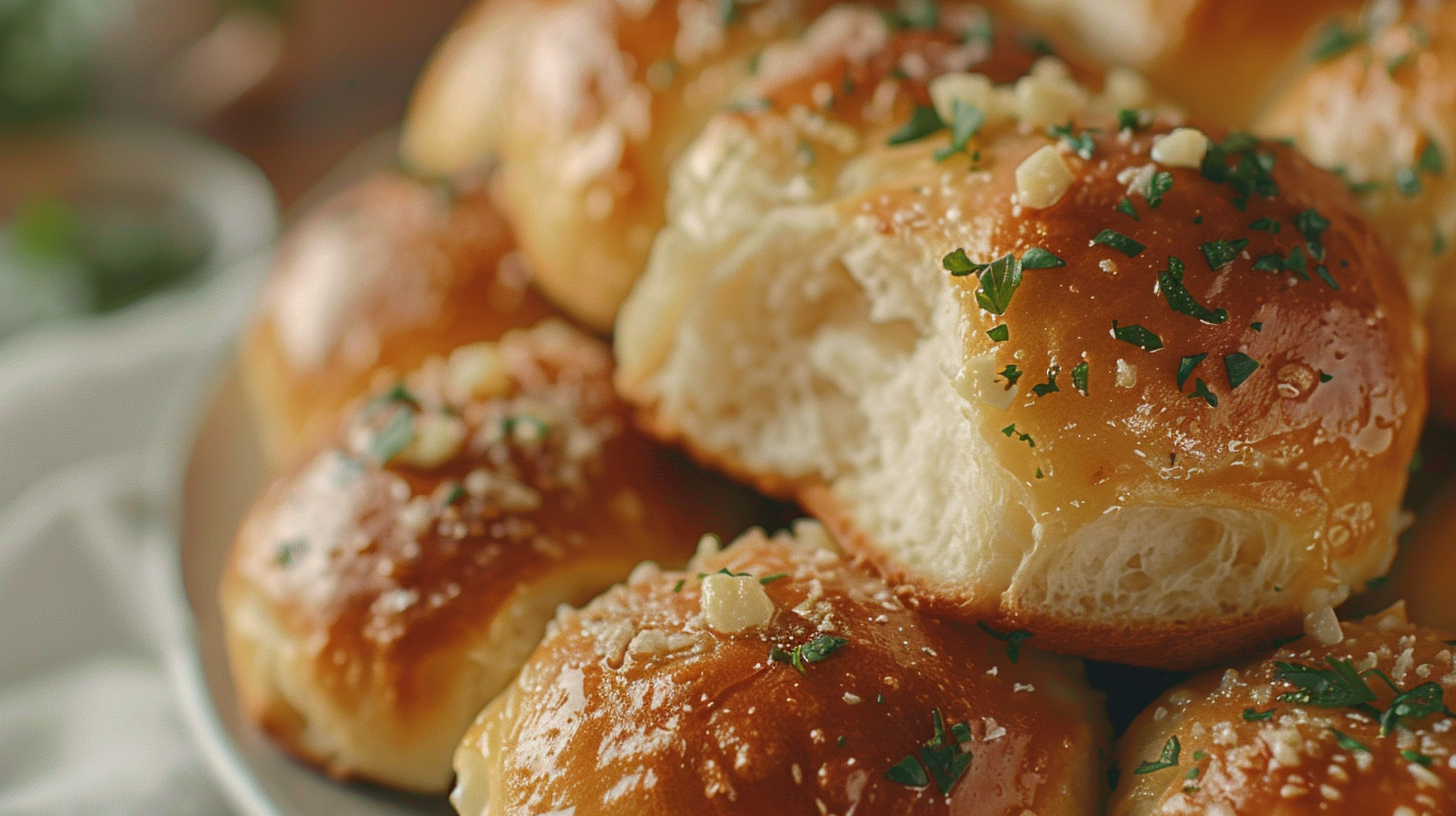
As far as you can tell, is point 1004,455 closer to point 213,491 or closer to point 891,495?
point 891,495

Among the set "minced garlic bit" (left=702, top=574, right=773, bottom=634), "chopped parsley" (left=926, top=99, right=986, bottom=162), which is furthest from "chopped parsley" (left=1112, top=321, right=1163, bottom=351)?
"minced garlic bit" (left=702, top=574, right=773, bottom=634)

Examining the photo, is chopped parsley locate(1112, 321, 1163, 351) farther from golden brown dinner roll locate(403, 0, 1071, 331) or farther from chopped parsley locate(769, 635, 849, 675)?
golden brown dinner roll locate(403, 0, 1071, 331)

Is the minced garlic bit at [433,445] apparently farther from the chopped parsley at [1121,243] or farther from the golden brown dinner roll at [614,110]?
the chopped parsley at [1121,243]

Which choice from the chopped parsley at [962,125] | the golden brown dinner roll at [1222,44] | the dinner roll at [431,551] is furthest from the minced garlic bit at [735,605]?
the golden brown dinner roll at [1222,44]

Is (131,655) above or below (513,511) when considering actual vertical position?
below

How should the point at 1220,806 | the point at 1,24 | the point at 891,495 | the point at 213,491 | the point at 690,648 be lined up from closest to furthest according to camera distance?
1. the point at 1220,806
2. the point at 690,648
3. the point at 891,495
4. the point at 213,491
5. the point at 1,24

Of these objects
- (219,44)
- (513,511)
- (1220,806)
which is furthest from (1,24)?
(1220,806)

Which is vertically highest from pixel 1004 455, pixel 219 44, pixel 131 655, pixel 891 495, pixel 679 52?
pixel 679 52

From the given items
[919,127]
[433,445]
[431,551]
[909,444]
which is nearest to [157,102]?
[433,445]
